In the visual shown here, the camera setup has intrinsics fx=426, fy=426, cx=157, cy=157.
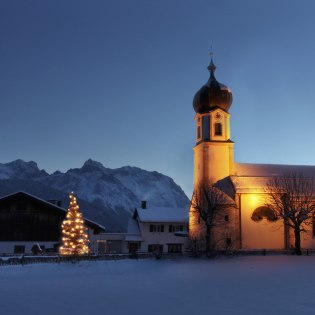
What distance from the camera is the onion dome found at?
54281mm

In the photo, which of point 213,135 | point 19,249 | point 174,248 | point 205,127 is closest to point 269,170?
point 213,135

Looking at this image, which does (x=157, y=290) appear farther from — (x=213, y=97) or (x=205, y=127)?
(x=213, y=97)

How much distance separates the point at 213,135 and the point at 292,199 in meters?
13.6

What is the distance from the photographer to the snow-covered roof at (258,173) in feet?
160

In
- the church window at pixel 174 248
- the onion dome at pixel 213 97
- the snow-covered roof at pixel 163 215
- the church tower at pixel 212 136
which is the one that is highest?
the onion dome at pixel 213 97

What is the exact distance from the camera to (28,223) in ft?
156

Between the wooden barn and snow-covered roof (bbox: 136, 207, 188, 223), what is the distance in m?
12.6

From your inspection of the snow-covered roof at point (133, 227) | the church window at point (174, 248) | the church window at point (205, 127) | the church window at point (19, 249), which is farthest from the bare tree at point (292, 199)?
the church window at point (19, 249)

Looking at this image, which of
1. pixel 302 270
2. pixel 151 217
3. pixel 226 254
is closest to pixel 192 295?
pixel 302 270

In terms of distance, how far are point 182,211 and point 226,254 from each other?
887 inches

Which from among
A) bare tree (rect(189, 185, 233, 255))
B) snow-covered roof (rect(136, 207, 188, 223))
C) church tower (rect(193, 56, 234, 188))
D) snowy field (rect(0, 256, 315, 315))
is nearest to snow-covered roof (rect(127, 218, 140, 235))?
snow-covered roof (rect(136, 207, 188, 223))

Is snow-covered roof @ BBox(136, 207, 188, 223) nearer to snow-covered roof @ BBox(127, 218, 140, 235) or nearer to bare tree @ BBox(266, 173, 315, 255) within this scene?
snow-covered roof @ BBox(127, 218, 140, 235)

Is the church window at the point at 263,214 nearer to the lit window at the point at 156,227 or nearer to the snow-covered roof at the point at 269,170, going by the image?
the snow-covered roof at the point at 269,170

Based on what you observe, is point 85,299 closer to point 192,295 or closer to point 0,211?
point 192,295
